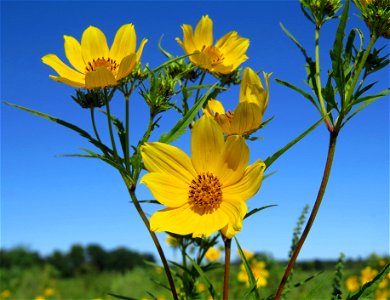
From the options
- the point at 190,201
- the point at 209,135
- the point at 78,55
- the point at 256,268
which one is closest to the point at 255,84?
Result: the point at 209,135

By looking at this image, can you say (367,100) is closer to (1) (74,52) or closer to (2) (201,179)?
(2) (201,179)

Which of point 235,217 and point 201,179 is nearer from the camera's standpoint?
point 235,217

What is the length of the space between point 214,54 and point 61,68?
574mm

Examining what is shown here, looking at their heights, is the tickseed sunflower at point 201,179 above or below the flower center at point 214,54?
below

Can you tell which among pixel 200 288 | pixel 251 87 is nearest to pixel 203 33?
pixel 251 87

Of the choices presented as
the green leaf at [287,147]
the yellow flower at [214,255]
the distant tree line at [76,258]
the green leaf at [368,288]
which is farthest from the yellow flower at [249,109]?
the distant tree line at [76,258]

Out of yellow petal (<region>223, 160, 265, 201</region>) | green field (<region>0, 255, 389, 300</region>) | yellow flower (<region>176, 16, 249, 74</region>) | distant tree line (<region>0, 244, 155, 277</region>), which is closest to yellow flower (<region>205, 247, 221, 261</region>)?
green field (<region>0, 255, 389, 300</region>)

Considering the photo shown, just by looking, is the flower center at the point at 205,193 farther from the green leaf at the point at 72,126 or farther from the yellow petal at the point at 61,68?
the yellow petal at the point at 61,68

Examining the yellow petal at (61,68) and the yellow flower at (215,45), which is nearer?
the yellow petal at (61,68)

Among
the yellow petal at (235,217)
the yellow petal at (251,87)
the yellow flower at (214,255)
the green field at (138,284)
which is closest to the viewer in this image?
the yellow petal at (235,217)

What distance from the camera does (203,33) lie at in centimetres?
175

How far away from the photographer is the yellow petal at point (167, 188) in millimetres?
1149

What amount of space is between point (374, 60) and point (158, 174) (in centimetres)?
72

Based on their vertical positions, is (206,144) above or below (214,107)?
below
